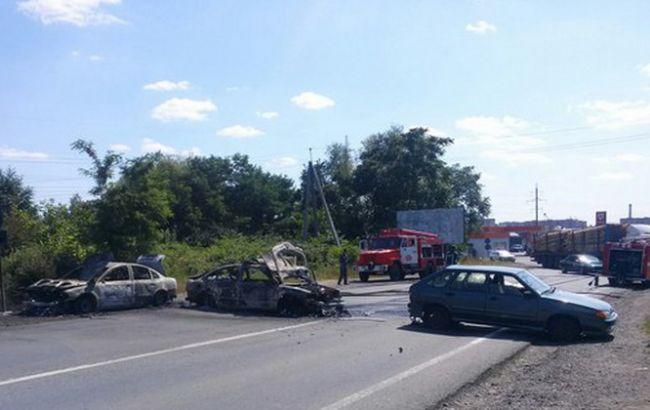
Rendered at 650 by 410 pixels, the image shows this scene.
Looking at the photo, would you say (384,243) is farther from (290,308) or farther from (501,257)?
(501,257)

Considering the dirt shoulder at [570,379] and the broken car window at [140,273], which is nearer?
the dirt shoulder at [570,379]

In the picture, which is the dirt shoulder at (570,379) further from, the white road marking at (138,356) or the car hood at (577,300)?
the white road marking at (138,356)

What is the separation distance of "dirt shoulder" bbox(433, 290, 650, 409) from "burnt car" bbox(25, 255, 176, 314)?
41.4 ft

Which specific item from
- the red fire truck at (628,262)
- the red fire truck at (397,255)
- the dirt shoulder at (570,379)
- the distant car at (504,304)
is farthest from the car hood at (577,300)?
the red fire truck at (397,255)

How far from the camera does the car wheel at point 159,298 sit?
78.4 ft

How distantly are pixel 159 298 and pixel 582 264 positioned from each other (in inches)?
1391

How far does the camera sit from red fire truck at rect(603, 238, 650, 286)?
37844 millimetres

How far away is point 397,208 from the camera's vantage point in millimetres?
63438

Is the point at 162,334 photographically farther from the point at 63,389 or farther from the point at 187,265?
the point at 187,265

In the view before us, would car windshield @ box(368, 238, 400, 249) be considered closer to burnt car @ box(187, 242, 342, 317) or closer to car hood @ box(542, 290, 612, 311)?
burnt car @ box(187, 242, 342, 317)

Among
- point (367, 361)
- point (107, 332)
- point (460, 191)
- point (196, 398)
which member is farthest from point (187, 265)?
point (460, 191)

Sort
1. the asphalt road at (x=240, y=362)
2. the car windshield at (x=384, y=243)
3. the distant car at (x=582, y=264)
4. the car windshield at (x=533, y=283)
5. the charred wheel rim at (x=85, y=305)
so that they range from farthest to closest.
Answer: the distant car at (x=582, y=264) → the car windshield at (x=384, y=243) → the charred wheel rim at (x=85, y=305) → the car windshield at (x=533, y=283) → the asphalt road at (x=240, y=362)

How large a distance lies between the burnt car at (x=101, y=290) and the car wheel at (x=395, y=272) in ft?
61.1

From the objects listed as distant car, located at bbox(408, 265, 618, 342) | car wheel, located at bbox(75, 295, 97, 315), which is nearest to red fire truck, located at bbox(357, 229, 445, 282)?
car wheel, located at bbox(75, 295, 97, 315)
